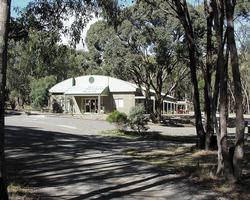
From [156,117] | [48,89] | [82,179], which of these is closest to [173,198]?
[82,179]

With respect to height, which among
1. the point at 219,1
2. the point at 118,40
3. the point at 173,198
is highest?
the point at 118,40

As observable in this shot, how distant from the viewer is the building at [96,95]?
51.7m

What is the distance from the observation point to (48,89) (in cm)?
6144

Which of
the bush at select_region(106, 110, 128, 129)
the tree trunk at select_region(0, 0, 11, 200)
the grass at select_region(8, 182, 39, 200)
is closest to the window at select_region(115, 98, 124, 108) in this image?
the bush at select_region(106, 110, 128, 129)

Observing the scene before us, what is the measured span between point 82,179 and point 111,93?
142ft

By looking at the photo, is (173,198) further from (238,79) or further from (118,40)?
(118,40)

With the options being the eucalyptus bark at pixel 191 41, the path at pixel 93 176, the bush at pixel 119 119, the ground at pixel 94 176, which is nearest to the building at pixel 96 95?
the bush at pixel 119 119

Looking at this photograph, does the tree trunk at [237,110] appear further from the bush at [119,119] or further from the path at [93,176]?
the bush at [119,119]

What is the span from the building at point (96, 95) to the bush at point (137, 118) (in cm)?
2397

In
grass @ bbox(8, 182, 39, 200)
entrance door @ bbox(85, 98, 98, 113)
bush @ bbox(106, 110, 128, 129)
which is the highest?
entrance door @ bbox(85, 98, 98, 113)

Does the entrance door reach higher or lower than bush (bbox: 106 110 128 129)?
higher

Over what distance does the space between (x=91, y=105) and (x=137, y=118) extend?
98.7ft

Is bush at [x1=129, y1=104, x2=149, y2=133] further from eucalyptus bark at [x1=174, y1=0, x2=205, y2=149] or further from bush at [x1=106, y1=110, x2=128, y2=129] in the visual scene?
eucalyptus bark at [x1=174, y1=0, x2=205, y2=149]

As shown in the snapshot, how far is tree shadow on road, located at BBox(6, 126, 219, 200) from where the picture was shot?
825 cm
